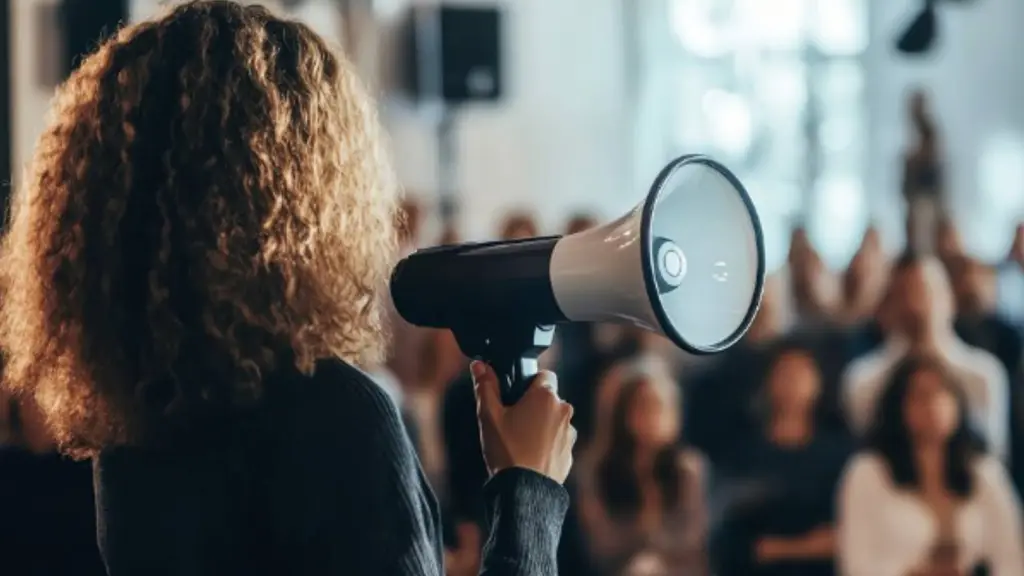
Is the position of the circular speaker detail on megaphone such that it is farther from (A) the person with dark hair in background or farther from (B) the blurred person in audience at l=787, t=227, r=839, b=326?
(B) the blurred person in audience at l=787, t=227, r=839, b=326

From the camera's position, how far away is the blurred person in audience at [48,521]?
268cm

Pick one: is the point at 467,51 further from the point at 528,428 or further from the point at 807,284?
the point at 528,428

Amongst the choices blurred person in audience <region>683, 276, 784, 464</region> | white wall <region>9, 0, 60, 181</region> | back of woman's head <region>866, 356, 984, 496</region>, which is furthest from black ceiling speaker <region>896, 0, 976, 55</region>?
white wall <region>9, 0, 60, 181</region>

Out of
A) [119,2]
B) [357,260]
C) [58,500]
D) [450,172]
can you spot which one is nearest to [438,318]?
[357,260]

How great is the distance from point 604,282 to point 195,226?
0.98ft

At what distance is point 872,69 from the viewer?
7.24 metres

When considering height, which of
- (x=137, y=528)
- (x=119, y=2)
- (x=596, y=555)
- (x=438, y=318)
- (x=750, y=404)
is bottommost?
(x=596, y=555)

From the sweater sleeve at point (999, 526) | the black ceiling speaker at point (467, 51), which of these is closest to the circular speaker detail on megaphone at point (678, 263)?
the sweater sleeve at point (999, 526)

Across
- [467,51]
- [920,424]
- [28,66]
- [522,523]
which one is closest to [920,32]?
[467,51]

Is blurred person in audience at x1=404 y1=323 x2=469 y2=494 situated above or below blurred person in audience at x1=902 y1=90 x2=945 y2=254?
below

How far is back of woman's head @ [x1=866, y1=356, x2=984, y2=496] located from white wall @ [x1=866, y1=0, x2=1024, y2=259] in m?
3.98

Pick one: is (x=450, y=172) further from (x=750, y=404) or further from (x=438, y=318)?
(x=438, y=318)

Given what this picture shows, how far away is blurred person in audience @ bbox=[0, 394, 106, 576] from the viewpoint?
8.78ft

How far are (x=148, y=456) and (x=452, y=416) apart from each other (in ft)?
8.03
